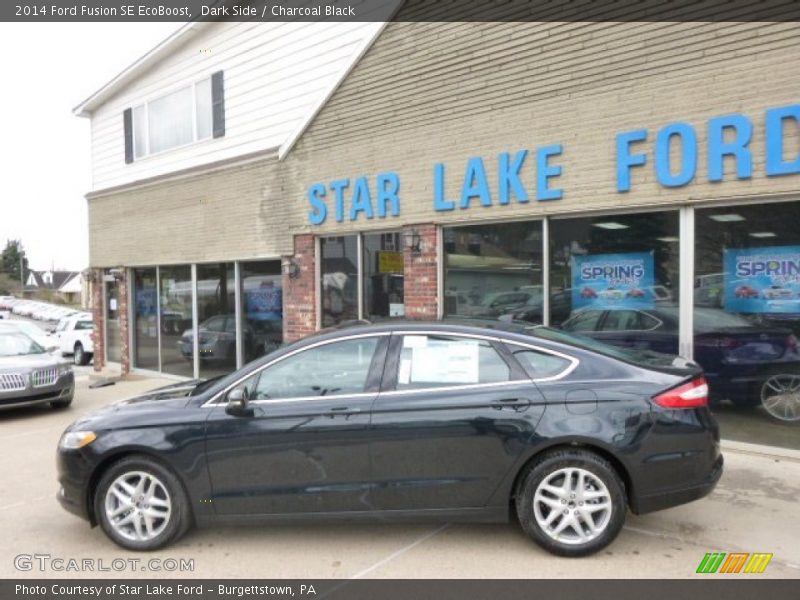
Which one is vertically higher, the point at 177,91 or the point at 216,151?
the point at 177,91

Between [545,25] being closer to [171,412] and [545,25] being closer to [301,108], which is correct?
[301,108]

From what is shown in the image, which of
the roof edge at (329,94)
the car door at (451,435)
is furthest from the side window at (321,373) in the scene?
the roof edge at (329,94)

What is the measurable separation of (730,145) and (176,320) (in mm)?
10274

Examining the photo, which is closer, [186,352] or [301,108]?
[301,108]

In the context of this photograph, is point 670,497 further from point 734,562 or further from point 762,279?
point 762,279

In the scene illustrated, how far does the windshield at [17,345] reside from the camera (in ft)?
31.0

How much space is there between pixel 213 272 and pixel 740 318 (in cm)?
872

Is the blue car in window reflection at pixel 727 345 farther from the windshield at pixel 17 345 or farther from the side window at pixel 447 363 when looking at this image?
the windshield at pixel 17 345

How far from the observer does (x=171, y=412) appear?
13.5ft

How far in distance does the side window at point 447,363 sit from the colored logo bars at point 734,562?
1675 mm

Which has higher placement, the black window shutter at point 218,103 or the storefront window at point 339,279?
the black window shutter at point 218,103

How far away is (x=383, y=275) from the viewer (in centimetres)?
901

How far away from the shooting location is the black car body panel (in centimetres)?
379
